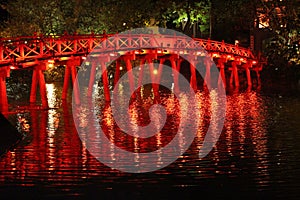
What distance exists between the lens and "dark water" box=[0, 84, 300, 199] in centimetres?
1878

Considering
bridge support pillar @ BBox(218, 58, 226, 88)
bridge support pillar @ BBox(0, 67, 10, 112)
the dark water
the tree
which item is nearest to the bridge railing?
bridge support pillar @ BBox(0, 67, 10, 112)

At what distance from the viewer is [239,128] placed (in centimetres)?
3028

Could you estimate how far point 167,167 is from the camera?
859 inches

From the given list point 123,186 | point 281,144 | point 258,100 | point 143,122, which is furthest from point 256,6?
point 123,186

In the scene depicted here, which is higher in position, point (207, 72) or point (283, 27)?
point (283, 27)

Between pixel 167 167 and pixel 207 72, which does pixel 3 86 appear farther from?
pixel 207 72

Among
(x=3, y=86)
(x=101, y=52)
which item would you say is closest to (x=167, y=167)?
(x=3, y=86)

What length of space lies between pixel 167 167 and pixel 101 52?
19.5 m

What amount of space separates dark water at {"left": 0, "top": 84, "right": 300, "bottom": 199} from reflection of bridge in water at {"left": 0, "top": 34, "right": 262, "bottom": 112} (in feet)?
11.9

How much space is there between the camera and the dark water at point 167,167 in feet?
61.6

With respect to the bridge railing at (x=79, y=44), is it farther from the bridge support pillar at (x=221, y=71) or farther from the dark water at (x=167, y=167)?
the dark water at (x=167, y=167)

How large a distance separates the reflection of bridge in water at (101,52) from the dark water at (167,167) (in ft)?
11.9

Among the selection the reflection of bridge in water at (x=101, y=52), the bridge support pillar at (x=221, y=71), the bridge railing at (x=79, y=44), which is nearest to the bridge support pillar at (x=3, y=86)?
the reflection of bridge in water at (x=101, y=52)

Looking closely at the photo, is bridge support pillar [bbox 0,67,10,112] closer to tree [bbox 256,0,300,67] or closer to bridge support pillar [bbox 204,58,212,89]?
bridge support pillar [bbox 204,58,212,89]
